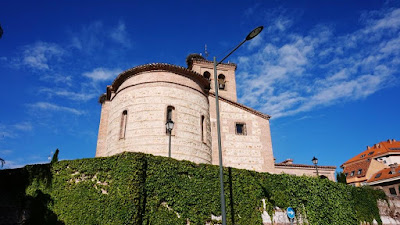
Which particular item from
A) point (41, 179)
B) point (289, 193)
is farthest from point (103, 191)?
point (289, 193)

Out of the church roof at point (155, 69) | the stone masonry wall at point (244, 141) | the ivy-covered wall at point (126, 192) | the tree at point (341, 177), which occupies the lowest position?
the ivy-covered wall at point (126, 192)

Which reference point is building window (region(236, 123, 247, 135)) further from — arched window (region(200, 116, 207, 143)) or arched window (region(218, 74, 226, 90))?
arched window (region(218, 74, 226, 90))

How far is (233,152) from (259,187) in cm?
651

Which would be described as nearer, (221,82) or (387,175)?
(221,82)

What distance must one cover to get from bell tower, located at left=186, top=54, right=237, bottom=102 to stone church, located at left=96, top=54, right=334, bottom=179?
9.81 metres

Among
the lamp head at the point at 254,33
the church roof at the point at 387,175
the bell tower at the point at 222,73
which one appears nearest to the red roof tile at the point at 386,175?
the church roof at the point at 387,175

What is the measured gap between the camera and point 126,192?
9.23 m

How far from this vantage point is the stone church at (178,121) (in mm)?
15734

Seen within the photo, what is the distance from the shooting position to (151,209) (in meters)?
9.59

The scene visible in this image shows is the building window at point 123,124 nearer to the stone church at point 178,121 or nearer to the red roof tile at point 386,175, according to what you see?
the stone church at point 178,121

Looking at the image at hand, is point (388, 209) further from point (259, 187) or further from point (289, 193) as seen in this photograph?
point (259, 187)

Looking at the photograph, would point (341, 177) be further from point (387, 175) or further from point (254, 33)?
point (387, 175)

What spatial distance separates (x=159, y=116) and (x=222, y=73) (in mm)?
17370

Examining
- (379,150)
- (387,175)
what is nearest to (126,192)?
(387,175)
